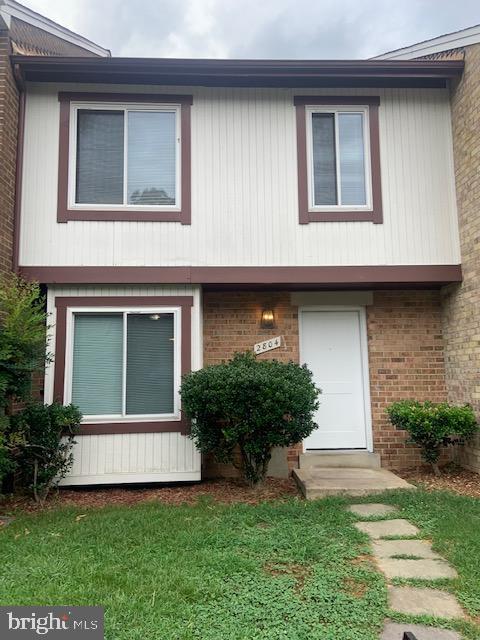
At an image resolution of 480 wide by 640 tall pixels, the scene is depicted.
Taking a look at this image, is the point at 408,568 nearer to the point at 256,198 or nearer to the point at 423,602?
the point at 423,602

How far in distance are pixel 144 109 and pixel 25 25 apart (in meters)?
2.64

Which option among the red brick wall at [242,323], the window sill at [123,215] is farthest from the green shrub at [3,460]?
the window sill at [123,215]

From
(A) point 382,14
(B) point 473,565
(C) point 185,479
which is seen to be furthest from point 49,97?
(A) point 382,14

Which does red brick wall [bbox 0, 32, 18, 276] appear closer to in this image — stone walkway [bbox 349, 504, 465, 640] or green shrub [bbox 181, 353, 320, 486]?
green shrub [bbox 181, 353, 320, 486]

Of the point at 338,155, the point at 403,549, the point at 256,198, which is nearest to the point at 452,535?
the point at 403,549

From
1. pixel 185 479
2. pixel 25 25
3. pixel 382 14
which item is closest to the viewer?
pixel 185 479

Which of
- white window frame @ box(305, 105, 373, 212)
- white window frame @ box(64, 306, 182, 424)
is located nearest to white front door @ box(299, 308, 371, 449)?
white window frame @ box(305, 105, 373, 212)

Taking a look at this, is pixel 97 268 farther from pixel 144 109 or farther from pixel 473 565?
pixel 473 565

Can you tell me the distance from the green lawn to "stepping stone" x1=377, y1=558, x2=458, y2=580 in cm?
10

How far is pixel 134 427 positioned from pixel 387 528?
334cm

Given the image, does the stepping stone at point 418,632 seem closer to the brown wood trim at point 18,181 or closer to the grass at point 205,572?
the grass at point 205,572

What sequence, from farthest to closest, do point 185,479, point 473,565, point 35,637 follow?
point 185,479 < point 473,565 < point 35,637

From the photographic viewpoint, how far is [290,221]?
6445 millimetres

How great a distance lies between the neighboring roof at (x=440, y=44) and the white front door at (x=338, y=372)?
13.5 feet
